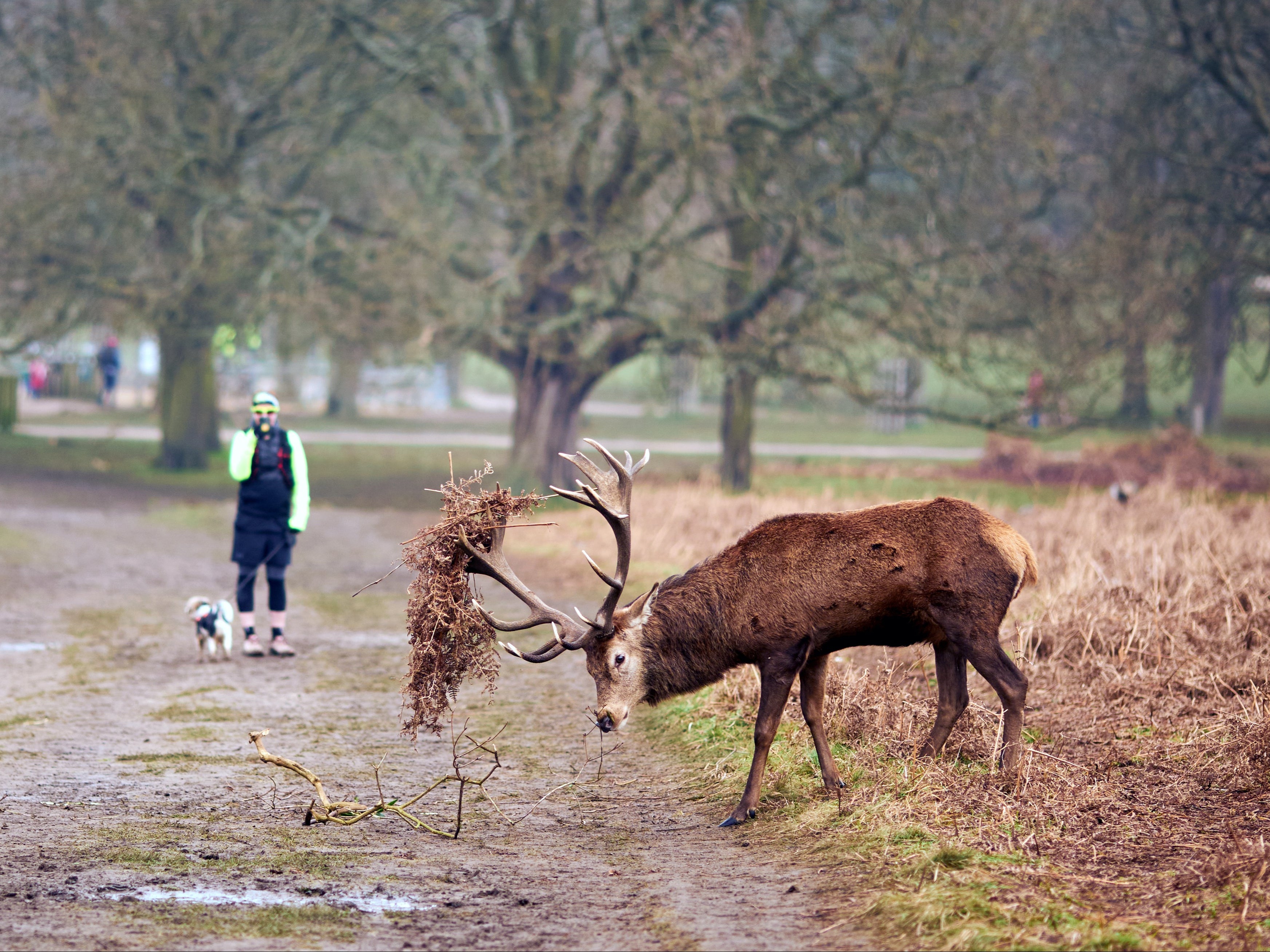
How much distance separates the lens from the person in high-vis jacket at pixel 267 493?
1118cm

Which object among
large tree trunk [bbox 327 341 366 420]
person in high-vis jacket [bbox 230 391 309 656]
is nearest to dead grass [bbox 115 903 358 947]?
person in high-vis jacket [bbox 230 391 309 656]

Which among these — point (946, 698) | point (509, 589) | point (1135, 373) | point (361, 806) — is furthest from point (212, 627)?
point (1135, 373)

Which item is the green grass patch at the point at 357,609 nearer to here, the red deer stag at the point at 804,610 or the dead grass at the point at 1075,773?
the dead grass at the point at 1075,773

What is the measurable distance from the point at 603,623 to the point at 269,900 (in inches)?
90.7

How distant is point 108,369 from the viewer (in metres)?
41.7

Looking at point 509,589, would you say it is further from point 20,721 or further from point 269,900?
point 20,721

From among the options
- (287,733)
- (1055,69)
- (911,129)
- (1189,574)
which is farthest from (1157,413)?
(287,733)

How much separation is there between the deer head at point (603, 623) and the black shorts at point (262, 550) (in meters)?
4.28

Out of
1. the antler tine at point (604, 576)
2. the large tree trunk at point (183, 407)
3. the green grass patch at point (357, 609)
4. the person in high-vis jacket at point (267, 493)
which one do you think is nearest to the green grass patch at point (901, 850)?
the antler tine at point (604, 576)

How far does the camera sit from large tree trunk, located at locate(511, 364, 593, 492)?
23.2m

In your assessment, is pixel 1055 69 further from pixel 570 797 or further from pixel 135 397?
pixel 135 397

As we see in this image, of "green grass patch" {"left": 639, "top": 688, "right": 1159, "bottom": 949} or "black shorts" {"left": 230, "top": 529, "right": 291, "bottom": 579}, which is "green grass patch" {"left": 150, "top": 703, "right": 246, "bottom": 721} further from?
"green grass patch" {"left": 639, "top": 688, "right": 1159, "bottom": 949}

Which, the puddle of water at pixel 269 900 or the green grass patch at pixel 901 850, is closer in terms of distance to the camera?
the green grass patch at pixel 901 850

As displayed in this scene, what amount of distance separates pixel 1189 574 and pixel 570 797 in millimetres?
6008
